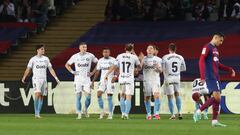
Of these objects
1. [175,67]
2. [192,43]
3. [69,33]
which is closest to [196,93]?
[175,67]

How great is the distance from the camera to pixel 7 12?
1483 inches

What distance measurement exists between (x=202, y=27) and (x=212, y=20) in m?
1.36

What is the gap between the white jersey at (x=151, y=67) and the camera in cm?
2512

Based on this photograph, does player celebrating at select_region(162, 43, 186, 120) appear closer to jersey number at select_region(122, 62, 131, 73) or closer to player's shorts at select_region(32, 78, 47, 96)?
jersey number at select_region(122, 62, 131, 73)

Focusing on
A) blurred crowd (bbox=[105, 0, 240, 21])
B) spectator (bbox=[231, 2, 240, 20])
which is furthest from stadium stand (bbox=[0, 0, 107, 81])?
Result: spectator (bbox=[231, 2, 240, 20])

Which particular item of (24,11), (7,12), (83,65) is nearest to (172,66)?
(83,65)

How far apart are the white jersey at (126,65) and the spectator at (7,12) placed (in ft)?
43.5

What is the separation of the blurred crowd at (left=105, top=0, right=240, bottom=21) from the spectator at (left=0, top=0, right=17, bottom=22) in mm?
4392

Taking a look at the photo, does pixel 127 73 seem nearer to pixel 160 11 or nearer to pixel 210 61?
pixel 210 61

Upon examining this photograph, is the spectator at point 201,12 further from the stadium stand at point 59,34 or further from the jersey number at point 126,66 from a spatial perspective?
the jersey number at point 126,66

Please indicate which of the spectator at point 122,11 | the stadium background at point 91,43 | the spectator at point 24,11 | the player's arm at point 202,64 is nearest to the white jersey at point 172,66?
the stadium background at point 91,43

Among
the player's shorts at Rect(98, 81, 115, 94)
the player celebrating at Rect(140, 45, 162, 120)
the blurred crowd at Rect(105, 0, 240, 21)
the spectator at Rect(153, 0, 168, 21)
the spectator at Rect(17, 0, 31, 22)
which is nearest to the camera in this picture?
the player celebrating at Rect(140, 45, 162, 120)

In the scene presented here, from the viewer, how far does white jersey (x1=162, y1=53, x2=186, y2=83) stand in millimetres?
25500

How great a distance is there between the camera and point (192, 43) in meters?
34.0
